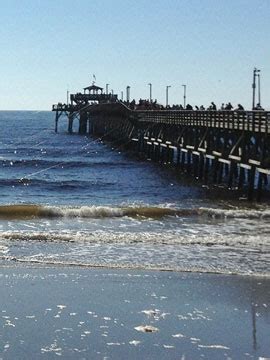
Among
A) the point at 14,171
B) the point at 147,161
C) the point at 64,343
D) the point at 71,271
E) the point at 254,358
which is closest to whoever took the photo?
the point at 254,358

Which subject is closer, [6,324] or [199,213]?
[6,324]

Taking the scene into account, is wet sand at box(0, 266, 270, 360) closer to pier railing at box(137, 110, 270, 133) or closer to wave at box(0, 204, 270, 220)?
wave at box(0, 204, 270, 220)

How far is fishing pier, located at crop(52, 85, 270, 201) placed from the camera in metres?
26.2

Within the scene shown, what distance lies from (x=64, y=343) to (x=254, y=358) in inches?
97.1

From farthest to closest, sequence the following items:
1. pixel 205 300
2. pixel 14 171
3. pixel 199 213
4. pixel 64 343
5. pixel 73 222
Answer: pixel 14 171, pixel 199 213, pixel 73 222, pixel 205 300, pixel 64 343

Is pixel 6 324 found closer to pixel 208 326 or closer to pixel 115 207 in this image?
pixel 208 326

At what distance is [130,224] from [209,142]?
12.7 metres

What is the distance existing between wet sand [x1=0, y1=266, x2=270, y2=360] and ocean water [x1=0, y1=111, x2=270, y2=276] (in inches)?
50.2

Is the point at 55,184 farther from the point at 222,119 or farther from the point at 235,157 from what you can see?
the point at 235,157

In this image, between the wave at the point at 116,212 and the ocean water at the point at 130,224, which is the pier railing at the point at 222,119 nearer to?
the ocean water at the point at 130,224

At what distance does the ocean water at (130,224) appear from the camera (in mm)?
14852

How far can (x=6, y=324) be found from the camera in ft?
31.7

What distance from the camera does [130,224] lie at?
21.2m

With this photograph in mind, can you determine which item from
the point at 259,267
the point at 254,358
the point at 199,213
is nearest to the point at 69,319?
the point at 254,358
